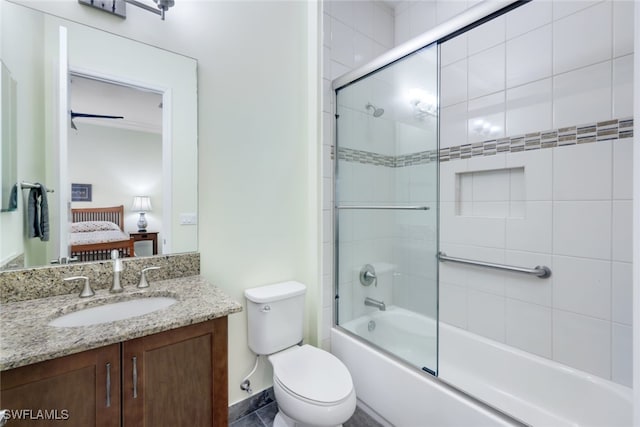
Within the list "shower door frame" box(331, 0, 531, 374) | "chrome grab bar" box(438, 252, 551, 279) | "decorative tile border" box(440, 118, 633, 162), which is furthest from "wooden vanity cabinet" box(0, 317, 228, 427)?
"decorative tile border" box(440, 118, 633, 162)

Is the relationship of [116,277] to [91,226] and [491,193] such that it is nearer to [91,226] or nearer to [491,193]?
[91,226]

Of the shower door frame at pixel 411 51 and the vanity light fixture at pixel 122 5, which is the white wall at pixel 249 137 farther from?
the shower door frame at pixel 411 51

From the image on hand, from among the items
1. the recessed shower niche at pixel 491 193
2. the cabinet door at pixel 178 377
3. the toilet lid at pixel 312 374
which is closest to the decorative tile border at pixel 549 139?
the recessed shower niche at pixel 491 193

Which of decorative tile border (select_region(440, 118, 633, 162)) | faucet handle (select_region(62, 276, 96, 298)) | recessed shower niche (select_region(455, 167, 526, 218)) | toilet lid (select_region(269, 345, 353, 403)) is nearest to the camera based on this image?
faucet handle (select_region(62, 276, 96, 298))

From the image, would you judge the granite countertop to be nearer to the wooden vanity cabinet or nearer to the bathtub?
the wooden vanity cabinet

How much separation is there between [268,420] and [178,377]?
0.85 m

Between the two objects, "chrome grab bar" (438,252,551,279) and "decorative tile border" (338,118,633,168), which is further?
"chrome grab bar" (438,252,551,279)

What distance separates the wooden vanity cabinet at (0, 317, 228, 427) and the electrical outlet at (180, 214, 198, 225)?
0.58m

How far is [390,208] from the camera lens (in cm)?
180

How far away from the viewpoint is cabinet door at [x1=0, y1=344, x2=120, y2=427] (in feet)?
2.47

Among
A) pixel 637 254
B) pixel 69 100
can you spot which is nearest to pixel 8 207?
pixel 69 100

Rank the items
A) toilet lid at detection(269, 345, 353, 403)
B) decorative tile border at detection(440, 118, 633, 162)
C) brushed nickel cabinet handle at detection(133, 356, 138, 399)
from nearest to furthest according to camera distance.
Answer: brushed nickel cabinet handle at detection(133, 356, 138, 399)
toilet lid at detection(269, 345, 353, 403)
decorative tile border at detection(440, 118, 633, 162)

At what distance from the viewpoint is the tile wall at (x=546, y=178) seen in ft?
4.45

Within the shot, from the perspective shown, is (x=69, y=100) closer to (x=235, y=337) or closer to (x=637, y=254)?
(x=235, y=337)
